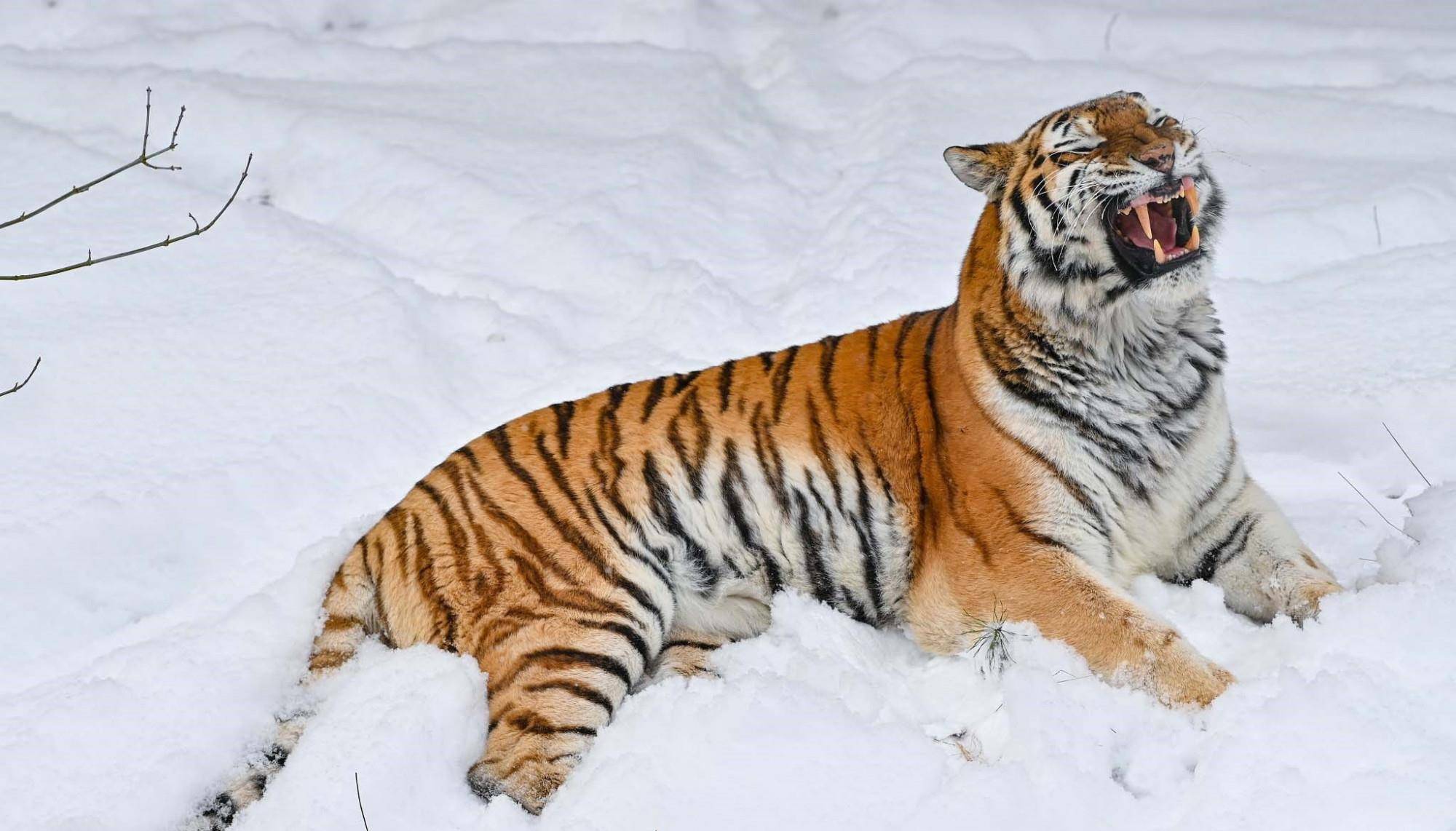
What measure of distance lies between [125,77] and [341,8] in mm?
1281

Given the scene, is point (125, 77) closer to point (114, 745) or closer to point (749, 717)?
point (114, 745)

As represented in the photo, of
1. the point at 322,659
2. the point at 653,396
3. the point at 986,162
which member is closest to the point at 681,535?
the point at 653,396

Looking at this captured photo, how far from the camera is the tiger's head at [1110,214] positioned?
2.58m

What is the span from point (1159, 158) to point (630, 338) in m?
2.06

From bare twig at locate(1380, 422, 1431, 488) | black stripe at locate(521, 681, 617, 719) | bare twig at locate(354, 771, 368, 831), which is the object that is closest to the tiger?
black stripe at locate(521, 681, 617, 719)

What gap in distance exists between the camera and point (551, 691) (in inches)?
100

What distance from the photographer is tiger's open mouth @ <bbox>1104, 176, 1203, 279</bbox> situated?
2.58m

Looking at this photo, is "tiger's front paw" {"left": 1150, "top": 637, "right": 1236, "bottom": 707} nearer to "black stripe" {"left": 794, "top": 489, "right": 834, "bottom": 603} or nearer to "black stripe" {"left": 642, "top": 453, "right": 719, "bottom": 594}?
"black stripe" {"left": 794, "top": 489, "right": 834, "bottom": 603}

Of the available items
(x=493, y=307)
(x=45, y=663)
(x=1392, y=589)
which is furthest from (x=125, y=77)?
(x=1392, y=589)

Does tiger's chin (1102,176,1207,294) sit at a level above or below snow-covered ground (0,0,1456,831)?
above

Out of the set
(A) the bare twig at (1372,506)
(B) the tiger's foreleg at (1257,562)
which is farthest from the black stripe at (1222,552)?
(A) the bare twig at (1372,506)

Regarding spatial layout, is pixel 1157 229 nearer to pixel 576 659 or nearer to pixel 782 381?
pixel 782 381

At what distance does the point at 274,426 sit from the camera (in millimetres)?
3732

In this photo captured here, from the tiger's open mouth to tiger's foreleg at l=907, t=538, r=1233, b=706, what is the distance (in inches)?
22.8
